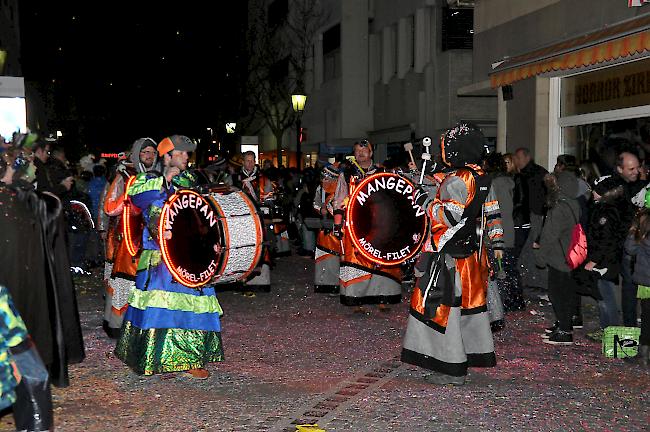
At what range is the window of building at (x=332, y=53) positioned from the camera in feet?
110

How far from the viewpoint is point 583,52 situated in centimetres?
1124

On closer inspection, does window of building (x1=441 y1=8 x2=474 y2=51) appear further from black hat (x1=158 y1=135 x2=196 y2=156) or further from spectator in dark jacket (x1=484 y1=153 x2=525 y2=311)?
black hat (x1=158 y1=135 x2=196 y2=156)

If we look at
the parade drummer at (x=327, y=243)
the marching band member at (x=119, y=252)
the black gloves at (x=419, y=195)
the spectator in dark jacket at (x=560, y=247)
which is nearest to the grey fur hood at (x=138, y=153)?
the marching band member at (x=119, y=252)

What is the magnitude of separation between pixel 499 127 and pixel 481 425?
1094 centimetres

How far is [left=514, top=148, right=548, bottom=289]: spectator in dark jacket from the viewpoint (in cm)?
1043

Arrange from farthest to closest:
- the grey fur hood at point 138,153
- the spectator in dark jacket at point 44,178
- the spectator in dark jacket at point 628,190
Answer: the spectator in dark jacket at point 44,178 → the spectator in dark jacket at point 628,190 → the grey fur hood at point 138,153

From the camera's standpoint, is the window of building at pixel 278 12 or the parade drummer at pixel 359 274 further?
the window of building at pixel 278 12

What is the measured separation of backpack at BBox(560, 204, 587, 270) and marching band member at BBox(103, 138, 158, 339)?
3.96 meters

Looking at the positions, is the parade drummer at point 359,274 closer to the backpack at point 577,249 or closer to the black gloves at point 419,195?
the black gloves at point 419,195

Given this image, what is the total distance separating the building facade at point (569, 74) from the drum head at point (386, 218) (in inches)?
109

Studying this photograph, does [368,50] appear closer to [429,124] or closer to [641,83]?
[429,124]

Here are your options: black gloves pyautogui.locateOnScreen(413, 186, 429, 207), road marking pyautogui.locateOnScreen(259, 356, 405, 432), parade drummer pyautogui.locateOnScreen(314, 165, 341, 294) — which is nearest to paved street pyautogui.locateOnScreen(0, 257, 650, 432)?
road marking pyautogui.locateOnScreen(259, 356, 405, 432)

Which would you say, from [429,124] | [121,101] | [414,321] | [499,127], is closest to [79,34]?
[121,101]

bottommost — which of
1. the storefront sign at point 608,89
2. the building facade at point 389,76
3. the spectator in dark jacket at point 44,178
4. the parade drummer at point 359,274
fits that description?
the parade drummer at point 359,274
